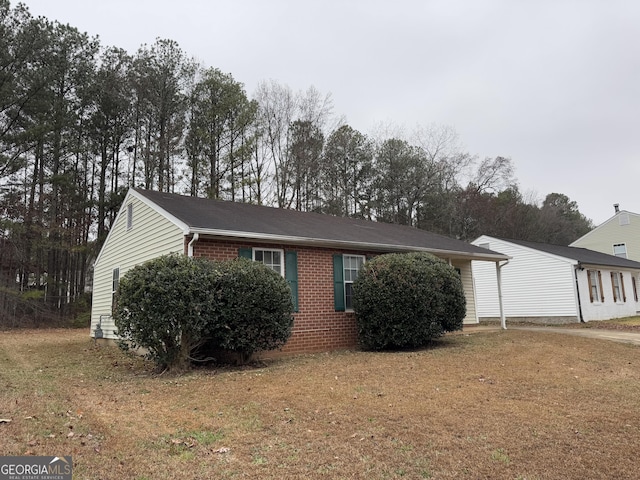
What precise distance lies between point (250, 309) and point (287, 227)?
373cm

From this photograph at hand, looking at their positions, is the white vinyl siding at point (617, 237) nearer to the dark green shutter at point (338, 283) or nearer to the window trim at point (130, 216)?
the dark green shutter at point (338, 283)

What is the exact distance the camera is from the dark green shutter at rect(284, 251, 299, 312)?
33.3 ft

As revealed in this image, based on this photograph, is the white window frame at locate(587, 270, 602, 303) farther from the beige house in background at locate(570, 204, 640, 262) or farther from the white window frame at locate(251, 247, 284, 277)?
the white window frame at locate(251, 247, 284, 277)

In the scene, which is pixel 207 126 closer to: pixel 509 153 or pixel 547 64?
pixel 547 64

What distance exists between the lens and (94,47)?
82.3ft

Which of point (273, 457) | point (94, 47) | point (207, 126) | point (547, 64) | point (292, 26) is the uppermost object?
point (94, 47)

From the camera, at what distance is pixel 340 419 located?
4660mm

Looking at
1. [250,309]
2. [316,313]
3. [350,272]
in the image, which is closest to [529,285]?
[350,272]

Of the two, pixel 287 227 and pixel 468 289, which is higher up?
pixel 287 227

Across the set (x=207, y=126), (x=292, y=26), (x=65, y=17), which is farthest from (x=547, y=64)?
(x=65, y=17)

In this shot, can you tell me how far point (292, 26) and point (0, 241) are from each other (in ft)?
59.8

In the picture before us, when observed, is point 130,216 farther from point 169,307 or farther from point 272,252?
point 169,307
